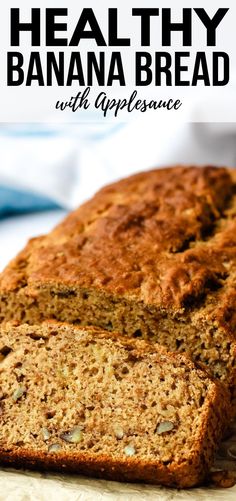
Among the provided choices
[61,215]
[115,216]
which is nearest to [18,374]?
[115,216]

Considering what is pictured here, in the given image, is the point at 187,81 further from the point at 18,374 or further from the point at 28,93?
the point at 18,374

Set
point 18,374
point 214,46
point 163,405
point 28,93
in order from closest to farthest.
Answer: point 163,405 < point 18,374 < point 214,46 < point 28,93

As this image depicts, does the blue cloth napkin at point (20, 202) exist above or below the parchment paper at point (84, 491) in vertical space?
above

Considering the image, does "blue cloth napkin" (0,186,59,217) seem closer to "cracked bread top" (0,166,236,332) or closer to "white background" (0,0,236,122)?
"white background" (0,0,236,122)

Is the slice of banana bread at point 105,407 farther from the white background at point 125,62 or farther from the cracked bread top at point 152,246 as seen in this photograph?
the white background at point 125,62

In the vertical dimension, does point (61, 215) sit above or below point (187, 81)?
below

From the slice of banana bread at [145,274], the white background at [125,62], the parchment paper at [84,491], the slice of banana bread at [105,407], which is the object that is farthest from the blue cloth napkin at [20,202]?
the parchment paper at [84,491]
